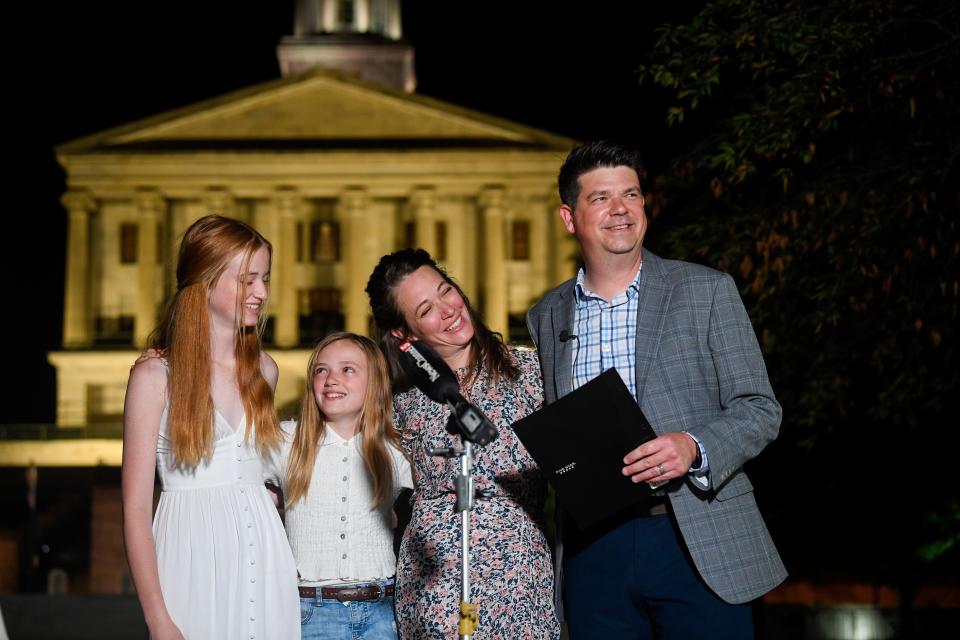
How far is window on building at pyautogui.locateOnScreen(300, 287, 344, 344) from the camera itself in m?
52.6

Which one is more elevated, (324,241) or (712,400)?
(324,241)

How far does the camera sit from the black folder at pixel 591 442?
413 cm

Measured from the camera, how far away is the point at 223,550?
440 cm

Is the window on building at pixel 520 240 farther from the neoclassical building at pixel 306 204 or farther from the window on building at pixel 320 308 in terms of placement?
the window on building at pixel 320 308

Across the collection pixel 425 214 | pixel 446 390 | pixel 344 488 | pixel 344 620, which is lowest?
pixel 344 620

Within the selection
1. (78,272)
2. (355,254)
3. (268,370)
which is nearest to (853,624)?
(268,370)

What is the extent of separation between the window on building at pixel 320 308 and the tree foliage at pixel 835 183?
40.7 metres

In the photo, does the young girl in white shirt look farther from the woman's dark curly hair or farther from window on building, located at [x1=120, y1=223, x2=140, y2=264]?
window on building, located at [x1=120, y1=223, x2=140, y2=264]

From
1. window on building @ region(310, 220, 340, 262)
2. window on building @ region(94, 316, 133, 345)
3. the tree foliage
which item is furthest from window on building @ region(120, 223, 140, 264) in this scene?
the tree foliage

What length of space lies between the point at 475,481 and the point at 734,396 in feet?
3.32

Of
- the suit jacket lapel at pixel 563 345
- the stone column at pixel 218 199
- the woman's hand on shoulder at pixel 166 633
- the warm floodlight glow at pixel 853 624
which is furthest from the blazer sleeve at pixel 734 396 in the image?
the stone column at pixel 218 199

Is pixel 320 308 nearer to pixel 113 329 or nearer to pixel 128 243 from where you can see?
pixel 128 243

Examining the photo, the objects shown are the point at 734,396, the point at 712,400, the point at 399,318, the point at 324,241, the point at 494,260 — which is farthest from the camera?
the point at 324,241

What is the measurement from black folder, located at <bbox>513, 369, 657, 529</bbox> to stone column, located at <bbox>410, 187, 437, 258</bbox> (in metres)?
47.1
